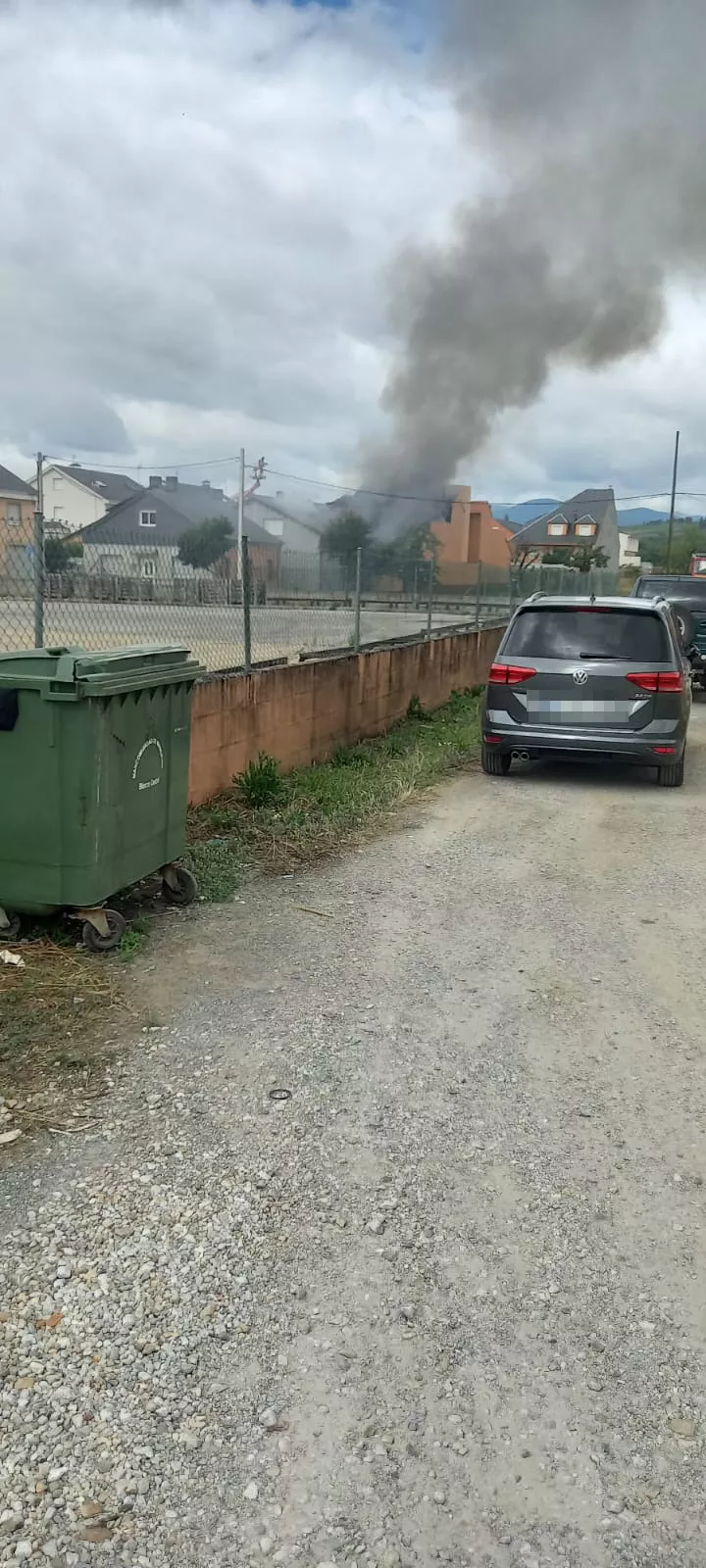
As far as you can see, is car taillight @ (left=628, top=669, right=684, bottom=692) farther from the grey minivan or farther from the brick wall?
the brick wall

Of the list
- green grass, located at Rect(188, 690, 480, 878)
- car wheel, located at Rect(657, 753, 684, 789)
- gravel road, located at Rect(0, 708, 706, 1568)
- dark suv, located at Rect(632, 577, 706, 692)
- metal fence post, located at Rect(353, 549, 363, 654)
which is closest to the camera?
gravel road, located at Rect(0, 708, 706, 1568)

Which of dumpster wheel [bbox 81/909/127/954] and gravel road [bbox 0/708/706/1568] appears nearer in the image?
gravel road [bbox 0/708/706/1568]

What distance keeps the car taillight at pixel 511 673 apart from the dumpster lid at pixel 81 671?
13.0 ft

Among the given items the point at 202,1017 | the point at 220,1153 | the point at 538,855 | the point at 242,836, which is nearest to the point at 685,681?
the point at 538,855

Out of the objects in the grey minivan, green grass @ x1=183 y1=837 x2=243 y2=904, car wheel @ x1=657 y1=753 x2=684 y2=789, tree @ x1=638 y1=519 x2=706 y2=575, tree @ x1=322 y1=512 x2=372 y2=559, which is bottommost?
green grass @ x1=183 y1=837 x2=243 y2=904

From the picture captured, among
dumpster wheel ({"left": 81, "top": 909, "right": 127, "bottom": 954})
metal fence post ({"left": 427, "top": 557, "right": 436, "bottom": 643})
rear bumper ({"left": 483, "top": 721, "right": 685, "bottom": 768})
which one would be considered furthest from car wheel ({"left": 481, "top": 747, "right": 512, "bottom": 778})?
dumpster wheel ({"left": 81, "top": 909, "right": 127, "bottom": 954})

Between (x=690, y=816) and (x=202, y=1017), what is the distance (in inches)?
187

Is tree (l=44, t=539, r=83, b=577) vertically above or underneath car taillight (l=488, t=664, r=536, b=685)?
above

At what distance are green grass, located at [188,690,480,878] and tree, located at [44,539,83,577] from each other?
5.23 feet

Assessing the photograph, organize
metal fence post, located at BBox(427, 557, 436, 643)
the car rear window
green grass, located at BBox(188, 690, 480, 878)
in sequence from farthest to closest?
1. metal fence post, located at BBox(427, 557, 436, 643)
2. the car rear window
3. green grass, located at BBox(188, 690, 480, 878)

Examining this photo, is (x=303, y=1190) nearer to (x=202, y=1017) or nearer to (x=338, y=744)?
(x=202, y=1017)

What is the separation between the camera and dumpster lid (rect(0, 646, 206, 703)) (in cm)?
416

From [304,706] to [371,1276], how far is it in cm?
611

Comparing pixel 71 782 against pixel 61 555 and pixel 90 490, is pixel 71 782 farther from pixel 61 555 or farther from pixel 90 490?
pixel 90 490
